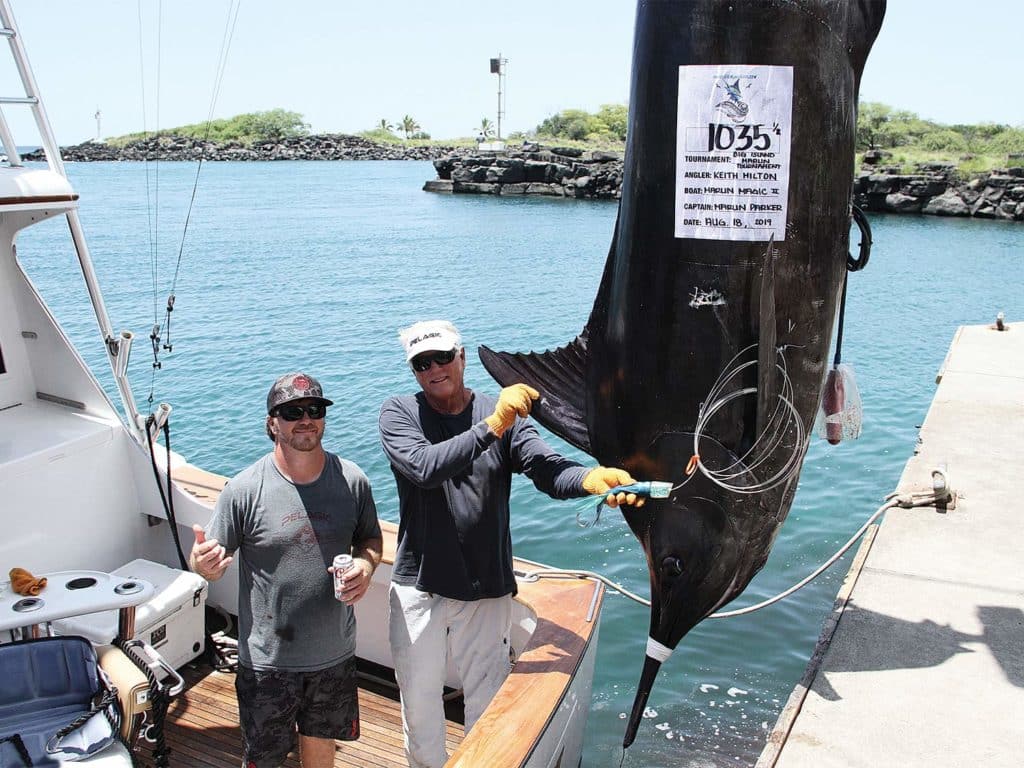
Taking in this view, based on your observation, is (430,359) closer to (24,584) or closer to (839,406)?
(839,406)

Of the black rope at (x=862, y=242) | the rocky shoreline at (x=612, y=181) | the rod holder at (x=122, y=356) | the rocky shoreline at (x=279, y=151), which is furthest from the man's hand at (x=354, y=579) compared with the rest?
the rocky shoreline at (x=279, y=151)

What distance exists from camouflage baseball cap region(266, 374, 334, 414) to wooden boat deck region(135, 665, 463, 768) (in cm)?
161

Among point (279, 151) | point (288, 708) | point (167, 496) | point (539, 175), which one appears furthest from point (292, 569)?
point (279, 151)

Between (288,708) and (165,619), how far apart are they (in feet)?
3.70

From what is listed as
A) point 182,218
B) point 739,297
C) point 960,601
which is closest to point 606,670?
point 960,601

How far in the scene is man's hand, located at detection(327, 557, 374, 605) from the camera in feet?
8.35

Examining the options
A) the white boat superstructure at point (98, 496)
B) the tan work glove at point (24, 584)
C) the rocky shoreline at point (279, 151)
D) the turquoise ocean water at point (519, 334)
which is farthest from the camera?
the rocky shoreline at point (279, 151)

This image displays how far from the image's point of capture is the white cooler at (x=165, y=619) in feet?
11.1

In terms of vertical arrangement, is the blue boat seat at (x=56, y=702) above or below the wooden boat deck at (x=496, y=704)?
above

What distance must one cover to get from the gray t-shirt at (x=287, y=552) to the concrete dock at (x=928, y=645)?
180cm

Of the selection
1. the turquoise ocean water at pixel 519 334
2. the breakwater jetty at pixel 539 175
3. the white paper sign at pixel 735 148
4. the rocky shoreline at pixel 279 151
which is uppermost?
the rocky shoreline at pixel 279 151

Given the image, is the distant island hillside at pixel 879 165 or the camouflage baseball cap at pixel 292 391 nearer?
the camouflage baseball cap at pixel 292 391

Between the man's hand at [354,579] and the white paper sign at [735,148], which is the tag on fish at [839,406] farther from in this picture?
the man's hand at [354,579]

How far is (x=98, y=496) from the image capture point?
3.94 metres
